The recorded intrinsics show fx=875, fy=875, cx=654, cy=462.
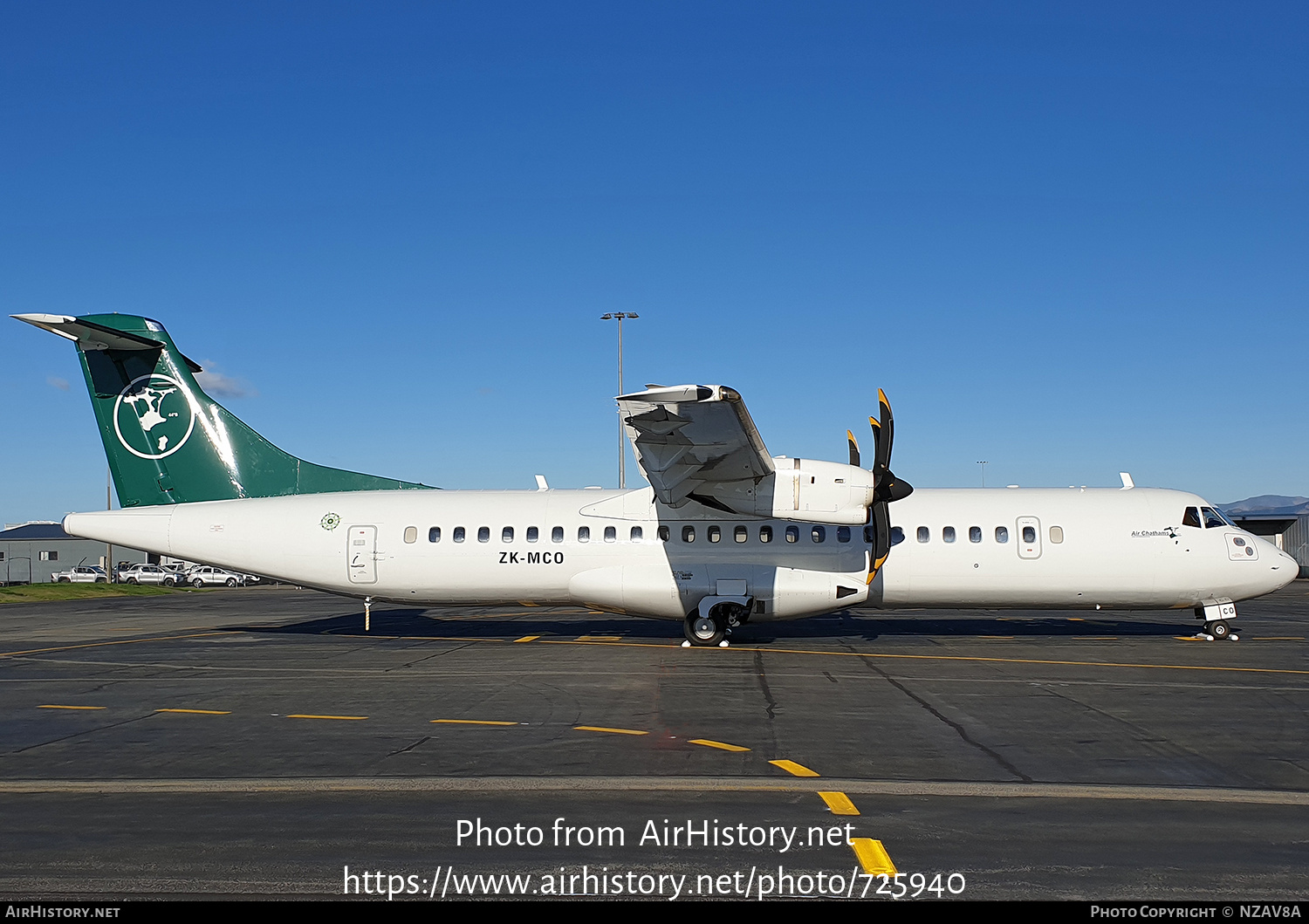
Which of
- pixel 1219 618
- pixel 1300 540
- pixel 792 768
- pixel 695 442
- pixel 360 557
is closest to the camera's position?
pixel 792 768

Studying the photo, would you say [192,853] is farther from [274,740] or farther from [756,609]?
[756,609]

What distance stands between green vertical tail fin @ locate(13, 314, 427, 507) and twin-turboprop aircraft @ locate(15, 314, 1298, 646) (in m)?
0.04

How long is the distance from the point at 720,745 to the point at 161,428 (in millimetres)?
15882

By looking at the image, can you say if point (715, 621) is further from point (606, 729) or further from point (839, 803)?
point (839, 803)

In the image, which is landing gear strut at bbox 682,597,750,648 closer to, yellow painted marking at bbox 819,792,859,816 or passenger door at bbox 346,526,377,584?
passenger door at bbox 346,526,377,584

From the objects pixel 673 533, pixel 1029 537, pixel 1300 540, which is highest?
pixel 673 533

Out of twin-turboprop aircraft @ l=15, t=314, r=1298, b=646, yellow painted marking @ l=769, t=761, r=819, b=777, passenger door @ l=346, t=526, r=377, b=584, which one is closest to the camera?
yellow painted marking @ l=769, t=761, r=819, b=777

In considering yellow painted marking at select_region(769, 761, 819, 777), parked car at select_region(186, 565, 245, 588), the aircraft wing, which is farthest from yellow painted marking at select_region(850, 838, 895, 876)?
parked car at select_region(186, 565, 245, 588)

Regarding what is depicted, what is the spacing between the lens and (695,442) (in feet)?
51.4

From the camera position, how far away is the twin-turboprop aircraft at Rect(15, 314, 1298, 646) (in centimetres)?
1755

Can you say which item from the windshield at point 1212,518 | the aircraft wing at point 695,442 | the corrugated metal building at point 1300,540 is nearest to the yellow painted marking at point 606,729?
the aircraft wing at point 695,442

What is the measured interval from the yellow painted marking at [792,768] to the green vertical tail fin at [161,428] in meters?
15.2

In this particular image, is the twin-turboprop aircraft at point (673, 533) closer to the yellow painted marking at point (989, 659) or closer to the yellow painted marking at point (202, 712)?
the yellow painted marking at point (989, 659)

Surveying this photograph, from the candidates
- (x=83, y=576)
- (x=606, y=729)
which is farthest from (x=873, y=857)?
(x=83, y=576)
